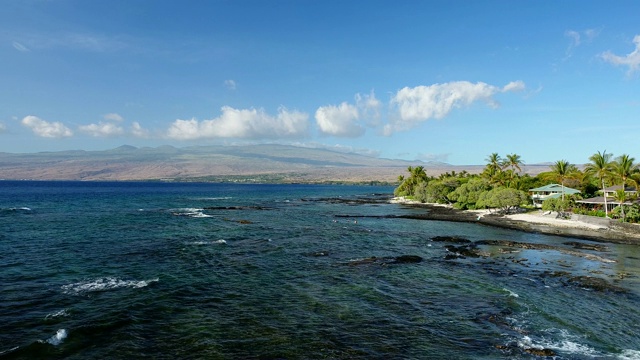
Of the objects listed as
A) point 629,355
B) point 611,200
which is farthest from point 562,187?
point 629,355

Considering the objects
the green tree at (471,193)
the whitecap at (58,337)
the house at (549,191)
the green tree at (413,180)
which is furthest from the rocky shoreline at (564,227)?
the green tree at (413,180)

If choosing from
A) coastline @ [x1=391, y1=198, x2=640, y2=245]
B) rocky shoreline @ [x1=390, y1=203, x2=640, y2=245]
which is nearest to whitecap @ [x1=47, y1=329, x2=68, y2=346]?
coastline @ [x1=391, y1=198, x2=640, y2=245]

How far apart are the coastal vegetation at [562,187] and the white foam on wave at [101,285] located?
77222 mm

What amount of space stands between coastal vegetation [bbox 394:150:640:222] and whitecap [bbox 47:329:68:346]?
81.6 m

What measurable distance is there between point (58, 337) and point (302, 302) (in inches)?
577

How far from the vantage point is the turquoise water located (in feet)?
66.4

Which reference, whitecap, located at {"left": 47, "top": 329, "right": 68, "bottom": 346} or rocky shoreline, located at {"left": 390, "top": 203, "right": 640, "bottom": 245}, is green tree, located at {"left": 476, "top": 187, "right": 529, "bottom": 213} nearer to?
rocky shoreline, located at {"left": 390, "top": 203, "right": 640, "bottom": 245}

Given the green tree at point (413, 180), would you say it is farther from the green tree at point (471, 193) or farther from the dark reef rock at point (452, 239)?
the dark reef rock at point (452, 239)

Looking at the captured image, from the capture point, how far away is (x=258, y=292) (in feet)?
96.3

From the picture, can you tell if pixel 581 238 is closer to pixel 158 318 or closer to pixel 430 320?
pixel 430 320

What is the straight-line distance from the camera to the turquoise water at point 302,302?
66.4ft

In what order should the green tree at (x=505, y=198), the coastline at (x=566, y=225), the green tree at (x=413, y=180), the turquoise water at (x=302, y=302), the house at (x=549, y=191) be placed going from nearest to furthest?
the turquoise water at (x=302, y=302), the coastline at (x=566, y=225), the green tree at (x=505, y=198), the house at (x=549, y=191), the green tree at (x=413, y=180)

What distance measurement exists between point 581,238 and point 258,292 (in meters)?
53.2

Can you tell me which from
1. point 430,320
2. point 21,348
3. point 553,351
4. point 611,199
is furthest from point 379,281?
point 611,199
